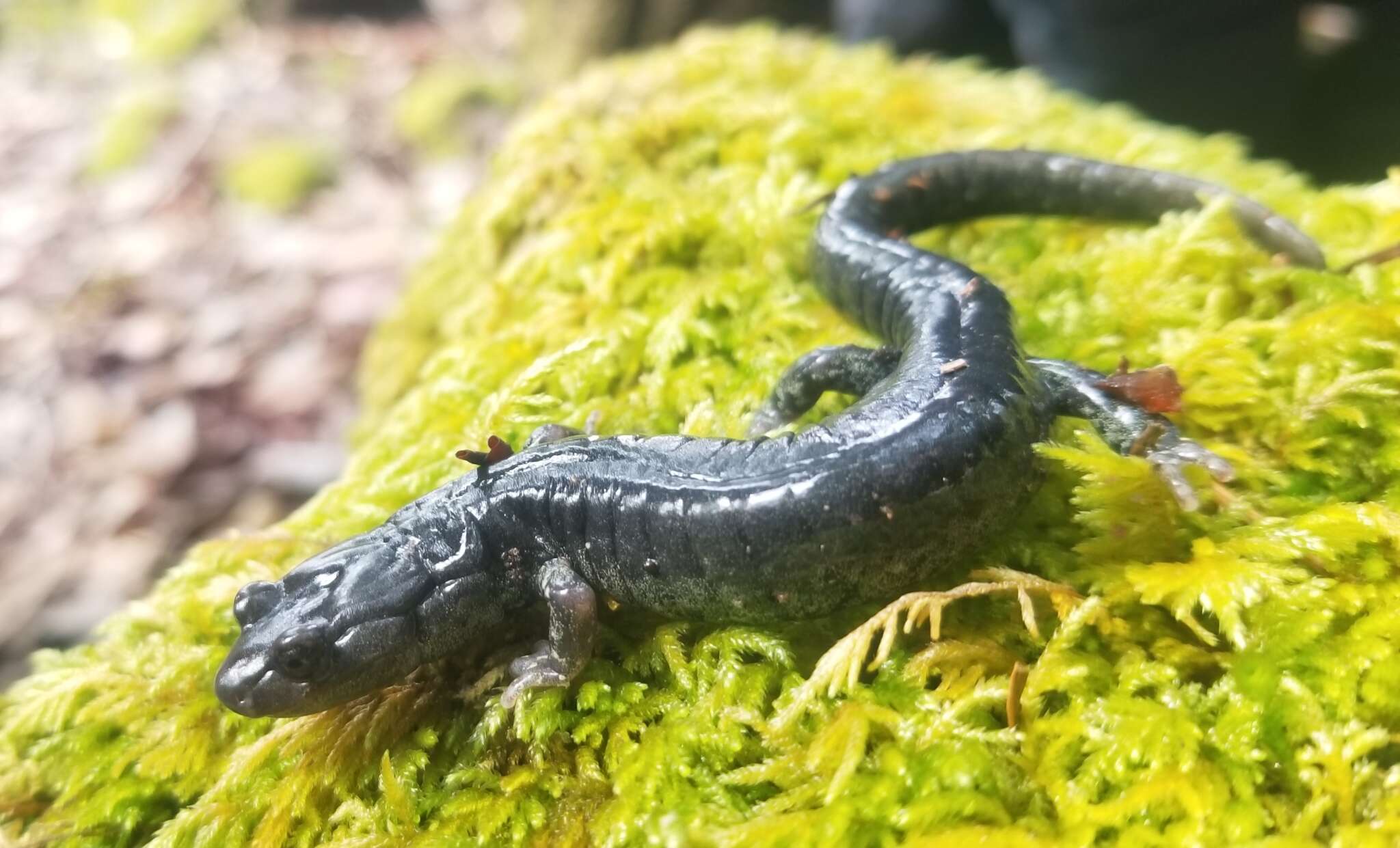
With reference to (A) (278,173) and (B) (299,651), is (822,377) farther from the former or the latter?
(A) (278,173)

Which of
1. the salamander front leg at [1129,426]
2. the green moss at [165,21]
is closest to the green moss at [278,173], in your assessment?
the green moss at [165,21]

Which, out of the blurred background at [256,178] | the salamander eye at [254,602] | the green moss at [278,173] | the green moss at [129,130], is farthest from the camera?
the green moss at [129,130]

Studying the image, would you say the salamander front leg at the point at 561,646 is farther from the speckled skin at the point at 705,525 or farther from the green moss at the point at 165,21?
the green moss at the point at 165,21

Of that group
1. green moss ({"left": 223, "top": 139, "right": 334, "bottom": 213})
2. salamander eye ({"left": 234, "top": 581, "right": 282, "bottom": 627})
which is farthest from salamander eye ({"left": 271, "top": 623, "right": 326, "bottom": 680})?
green moss ({"left": 223, "top": 139, "right": 334, "bottom": 213})

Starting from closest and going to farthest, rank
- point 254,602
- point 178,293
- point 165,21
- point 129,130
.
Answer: point 254,602 → point 178,293 → point 129,130 → point 165,21

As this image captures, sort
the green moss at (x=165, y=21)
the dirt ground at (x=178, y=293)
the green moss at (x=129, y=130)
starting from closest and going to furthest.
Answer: the dirt ground at (x=178, y=293) < the green moss at (x=129, y=130) < the green moss at (x=165, y=21)

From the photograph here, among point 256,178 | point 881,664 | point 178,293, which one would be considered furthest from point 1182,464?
point 256,178

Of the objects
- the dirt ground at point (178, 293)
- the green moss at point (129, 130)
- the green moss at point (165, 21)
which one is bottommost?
the dirt ground at point (178, 293)
